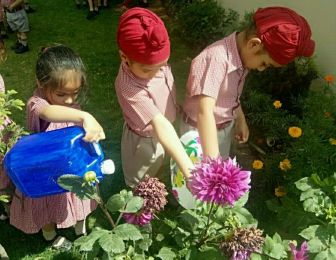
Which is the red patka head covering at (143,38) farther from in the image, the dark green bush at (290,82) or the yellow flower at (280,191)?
the dark green bush at (290,82)

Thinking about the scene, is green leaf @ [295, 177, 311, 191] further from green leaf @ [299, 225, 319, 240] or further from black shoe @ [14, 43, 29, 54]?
black shoe @ [14, 43, 29, 54]

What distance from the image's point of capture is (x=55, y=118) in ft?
6.76

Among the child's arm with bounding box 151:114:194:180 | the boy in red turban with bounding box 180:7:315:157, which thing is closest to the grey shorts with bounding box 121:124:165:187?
the boy in red turban with bounding box 180:7:315:157

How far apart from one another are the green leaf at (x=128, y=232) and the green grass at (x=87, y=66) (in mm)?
1245

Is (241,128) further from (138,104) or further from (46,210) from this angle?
(46,210)

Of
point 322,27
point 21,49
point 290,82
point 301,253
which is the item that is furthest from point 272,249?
point 21,49

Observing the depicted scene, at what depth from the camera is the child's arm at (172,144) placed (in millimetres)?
1952

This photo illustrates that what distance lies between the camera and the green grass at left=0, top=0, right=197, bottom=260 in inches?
109

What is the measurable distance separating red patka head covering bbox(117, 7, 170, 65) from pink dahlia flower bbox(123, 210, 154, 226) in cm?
79

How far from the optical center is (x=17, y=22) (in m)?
5.02

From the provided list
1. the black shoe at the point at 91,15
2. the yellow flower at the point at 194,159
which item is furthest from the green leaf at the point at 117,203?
the black shoe at the point at 91,15

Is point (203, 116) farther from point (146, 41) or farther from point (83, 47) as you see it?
point (83, 47)

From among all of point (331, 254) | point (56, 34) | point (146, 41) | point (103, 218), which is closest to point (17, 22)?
point (56, 34)

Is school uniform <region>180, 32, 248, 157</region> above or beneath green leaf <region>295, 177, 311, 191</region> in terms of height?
above
